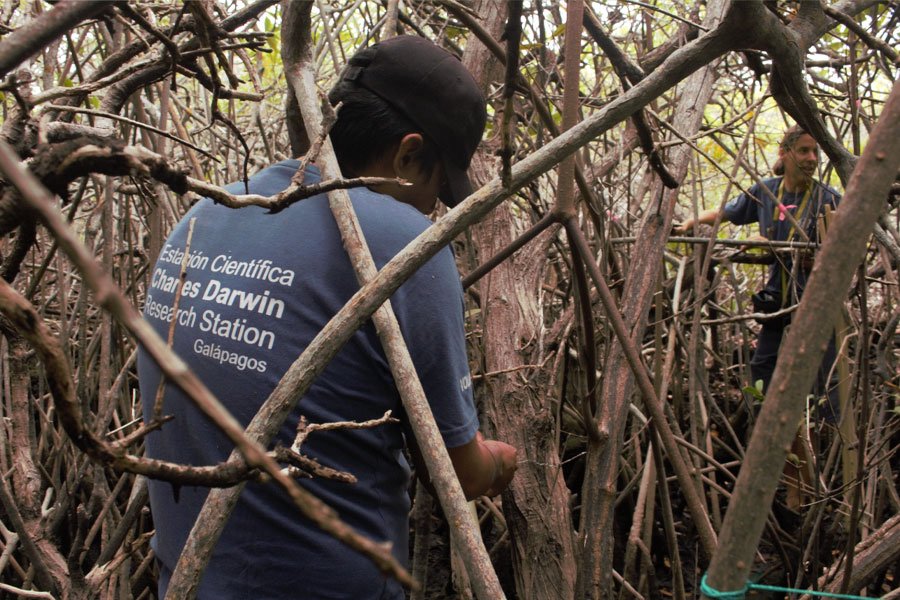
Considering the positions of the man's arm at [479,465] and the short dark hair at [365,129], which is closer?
the man's arm at [479,465]

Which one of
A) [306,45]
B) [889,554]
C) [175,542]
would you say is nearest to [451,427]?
[175,542]

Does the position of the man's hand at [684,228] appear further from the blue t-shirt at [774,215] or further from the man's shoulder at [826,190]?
the man's shoulder at [826,190]

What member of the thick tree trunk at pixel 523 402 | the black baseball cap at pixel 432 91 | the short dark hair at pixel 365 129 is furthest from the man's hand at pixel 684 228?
the short dark hair at pixel 365 129

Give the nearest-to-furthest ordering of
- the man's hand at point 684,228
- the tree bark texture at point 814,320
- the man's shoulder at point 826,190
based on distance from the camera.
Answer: the tree bark texture at point 814,320 < the man's shoulder at point 826,190 < the man's hand at point 684,228

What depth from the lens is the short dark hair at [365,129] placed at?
1269mm

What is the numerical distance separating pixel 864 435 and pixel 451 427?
93 centimetres

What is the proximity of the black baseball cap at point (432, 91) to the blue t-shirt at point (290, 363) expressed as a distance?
9.1 inches

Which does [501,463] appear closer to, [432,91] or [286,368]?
[286,368]

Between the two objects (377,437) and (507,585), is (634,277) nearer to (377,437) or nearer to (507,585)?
(377,437)

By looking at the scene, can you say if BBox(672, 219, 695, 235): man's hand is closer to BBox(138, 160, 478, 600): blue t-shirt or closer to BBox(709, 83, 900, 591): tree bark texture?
BBox(138, 160, 478, 600): blue t-shirt

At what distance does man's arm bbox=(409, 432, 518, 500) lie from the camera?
3.81 ft

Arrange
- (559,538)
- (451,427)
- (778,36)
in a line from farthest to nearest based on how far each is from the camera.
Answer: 1. (559,538)
2. (451,427)
3. (778,36)

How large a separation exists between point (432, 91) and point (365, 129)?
0.13 metres

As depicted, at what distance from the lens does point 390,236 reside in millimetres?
1065
